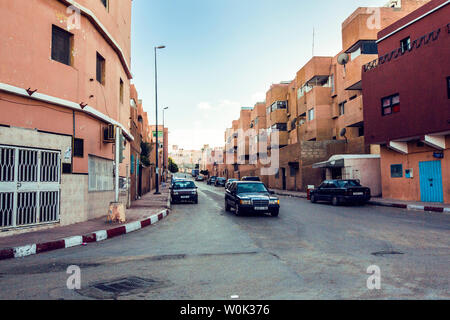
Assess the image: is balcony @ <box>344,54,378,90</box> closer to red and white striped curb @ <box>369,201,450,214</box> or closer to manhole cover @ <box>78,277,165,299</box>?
red and white striped curb @ <box>369,201,450,214</box>

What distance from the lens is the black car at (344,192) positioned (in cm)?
1966

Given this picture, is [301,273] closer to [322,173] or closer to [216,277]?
[216,277]

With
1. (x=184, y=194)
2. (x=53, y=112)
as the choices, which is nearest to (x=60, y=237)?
(x=53, y=112)

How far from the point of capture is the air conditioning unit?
1339cm

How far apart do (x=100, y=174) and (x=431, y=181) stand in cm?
1733

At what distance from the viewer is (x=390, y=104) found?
2167cm

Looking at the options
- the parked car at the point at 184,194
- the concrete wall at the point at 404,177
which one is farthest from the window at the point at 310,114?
the parked car at the point at 184,194

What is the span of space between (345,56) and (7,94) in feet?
95.9

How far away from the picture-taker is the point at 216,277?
5.12 meters

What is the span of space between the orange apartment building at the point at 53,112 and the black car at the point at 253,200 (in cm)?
527

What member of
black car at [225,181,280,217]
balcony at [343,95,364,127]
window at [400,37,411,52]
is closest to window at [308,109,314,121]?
balcony at [343,95,364,127]

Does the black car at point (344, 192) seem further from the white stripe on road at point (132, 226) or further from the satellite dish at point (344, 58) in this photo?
the satellite dish at point (344, 58)

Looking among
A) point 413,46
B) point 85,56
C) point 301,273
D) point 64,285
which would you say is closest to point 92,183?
point 85,56

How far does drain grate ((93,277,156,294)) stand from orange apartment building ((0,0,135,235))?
5.70 m
